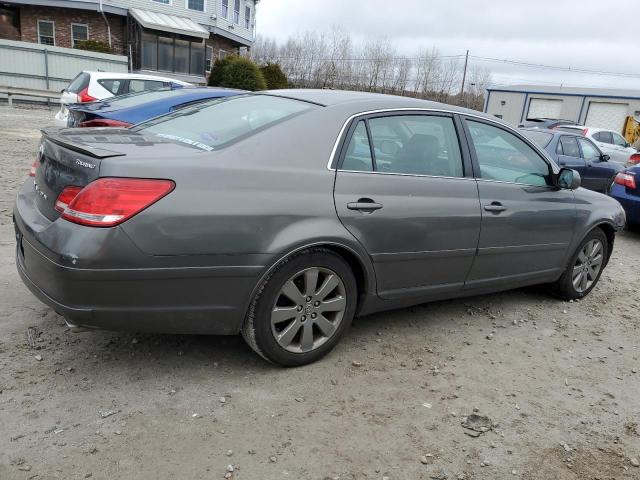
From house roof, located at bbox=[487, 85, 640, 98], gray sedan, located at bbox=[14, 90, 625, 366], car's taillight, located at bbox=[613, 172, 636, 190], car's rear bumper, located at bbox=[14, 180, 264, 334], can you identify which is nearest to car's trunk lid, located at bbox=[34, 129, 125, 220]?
gray sedan, located at bbox=[14, 90, 625, 366]

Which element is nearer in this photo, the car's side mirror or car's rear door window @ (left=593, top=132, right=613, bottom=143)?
the car's side mirror

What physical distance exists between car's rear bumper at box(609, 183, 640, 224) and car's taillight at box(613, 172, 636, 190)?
7 cm

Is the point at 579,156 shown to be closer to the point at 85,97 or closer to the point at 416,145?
the point at 416,145

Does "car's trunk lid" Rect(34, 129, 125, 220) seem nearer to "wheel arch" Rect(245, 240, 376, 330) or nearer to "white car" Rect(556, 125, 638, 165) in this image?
"wheel arch" Rect(245, 240, 376, 330)

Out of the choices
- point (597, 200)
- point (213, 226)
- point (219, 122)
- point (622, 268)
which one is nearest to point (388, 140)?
point (219, 122)

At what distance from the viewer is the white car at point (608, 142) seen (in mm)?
17469

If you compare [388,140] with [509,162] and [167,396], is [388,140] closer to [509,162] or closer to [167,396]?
[509,162]

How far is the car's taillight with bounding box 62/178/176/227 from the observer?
2.52m

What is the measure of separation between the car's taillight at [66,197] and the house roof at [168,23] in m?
26.0

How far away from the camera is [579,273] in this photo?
492cm

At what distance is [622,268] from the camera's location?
6.33 metres

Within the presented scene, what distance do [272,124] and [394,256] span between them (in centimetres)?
111

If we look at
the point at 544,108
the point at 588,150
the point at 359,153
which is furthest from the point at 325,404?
the point at 544,108

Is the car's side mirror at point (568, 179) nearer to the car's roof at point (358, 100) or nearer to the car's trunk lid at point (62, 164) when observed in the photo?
the car's roof at point (358, 100)
